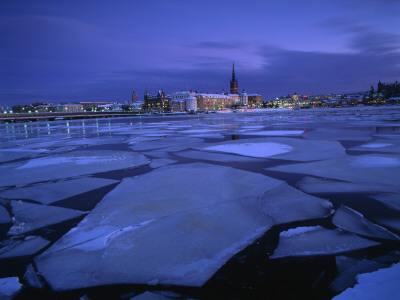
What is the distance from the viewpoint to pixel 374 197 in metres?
2.74

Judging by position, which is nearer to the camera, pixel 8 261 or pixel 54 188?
pixel 8 261

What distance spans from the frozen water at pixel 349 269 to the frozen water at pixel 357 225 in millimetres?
455

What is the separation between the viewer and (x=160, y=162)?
5039mm

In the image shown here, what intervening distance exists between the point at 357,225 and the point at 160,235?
1751 millimetres

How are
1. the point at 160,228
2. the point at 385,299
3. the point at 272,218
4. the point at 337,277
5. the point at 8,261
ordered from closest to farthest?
1. the point at 385,299
2. the point at 337,277
3. the point at 8,261
4. the point at 160,228
5. the point at 272,218

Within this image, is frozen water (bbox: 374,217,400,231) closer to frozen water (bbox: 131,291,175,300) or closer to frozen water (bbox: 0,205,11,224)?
frozen water (bbox: 131,291,175,300)

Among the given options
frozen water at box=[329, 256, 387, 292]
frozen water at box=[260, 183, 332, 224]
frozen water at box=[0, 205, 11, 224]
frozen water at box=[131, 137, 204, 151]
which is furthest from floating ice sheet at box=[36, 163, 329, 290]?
frozen water at box=[131, 137, 204, 151]

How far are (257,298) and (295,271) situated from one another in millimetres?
366

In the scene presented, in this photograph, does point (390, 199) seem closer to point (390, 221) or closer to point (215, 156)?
point (390, 221)

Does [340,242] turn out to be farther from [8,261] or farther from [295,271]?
[8,261]

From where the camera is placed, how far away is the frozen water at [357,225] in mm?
1987

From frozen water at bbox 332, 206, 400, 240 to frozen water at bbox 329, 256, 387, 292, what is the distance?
1.49 feet

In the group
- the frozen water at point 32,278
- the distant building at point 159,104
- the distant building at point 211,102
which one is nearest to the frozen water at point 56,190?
the frozen water at point 32,278

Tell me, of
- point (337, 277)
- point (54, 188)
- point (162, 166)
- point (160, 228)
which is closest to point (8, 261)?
point (160, 228)
